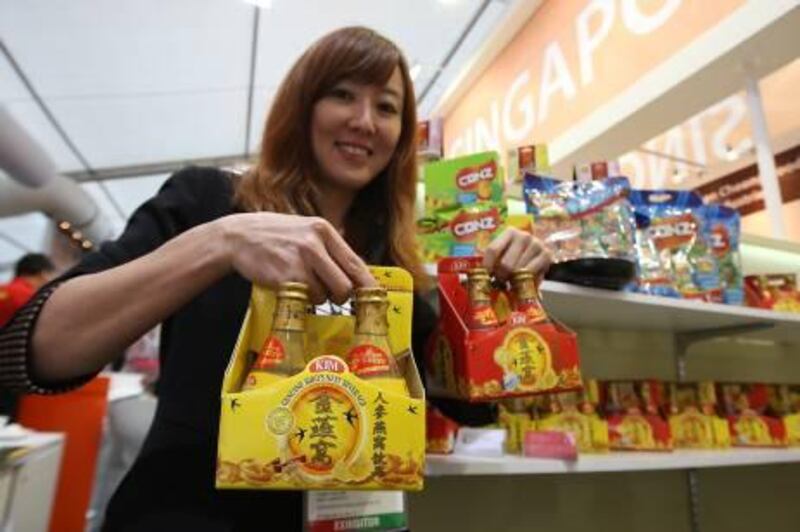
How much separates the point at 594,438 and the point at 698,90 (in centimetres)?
155

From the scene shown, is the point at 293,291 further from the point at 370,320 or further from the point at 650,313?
the point at 650,313

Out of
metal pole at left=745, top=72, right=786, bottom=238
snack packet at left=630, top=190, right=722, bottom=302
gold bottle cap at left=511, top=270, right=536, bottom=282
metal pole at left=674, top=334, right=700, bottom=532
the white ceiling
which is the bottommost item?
metal pole at left=674, top=334, right=700, bottom=532

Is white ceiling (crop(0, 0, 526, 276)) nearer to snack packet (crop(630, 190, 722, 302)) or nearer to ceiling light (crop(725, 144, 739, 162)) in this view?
ceiling light (crop(725, 144, 739, 162))

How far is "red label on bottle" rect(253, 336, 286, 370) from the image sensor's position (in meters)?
0.55

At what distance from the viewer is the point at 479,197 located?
1.15 metres

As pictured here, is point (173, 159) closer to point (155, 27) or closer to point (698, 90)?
point (155, 27)

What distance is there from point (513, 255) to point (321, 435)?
1.57 feet

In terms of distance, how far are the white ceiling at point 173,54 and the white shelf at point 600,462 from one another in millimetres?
2844

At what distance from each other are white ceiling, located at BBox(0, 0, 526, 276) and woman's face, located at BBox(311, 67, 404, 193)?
2.60 meters

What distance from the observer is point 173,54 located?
360 cm

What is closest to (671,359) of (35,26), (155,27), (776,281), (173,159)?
(776,281)

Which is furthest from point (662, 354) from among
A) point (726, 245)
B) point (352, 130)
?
point (352, 130)

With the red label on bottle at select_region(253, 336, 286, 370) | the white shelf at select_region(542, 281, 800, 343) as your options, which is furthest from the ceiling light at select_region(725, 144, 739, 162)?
the red label on bottle at select_region(253, 336, 286, 370)

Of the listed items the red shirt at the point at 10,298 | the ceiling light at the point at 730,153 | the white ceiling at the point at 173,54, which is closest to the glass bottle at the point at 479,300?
the white ceiling at the point at 173,54
